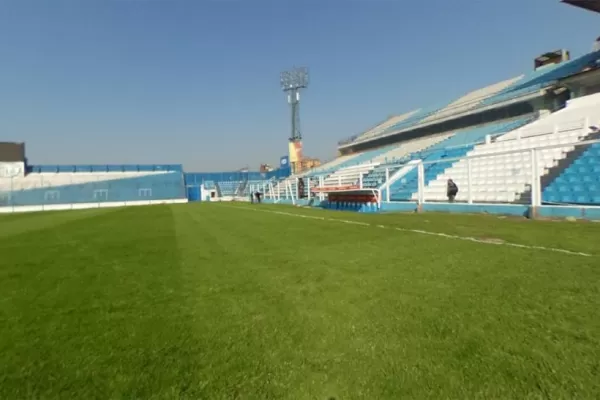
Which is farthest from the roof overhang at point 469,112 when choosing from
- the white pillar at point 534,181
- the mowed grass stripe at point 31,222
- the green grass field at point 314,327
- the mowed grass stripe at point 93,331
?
the mowed grass stripe at point 31,222

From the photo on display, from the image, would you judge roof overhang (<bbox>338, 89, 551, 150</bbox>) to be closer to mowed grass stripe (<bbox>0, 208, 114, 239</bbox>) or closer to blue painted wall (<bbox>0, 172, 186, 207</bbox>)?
mowed grass stripe (<bbox>0, 208, 114, 239</bbox>)

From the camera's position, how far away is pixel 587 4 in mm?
16703

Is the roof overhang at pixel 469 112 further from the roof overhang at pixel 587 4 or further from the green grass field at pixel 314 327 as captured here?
the green grass field at pixel 314 327

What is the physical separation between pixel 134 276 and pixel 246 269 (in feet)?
4.33

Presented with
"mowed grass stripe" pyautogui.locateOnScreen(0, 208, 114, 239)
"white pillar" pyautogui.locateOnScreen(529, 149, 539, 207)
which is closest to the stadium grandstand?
"white pillar" pyautogui.locateOnScreen(529, 149, 539, 207)

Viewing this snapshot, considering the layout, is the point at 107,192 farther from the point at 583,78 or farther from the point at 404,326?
the point at 404,326

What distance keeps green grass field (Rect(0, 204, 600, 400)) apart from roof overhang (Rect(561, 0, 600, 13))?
1786cm

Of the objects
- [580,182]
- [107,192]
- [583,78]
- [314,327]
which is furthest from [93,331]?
[107,192]

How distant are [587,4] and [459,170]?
36.3ft

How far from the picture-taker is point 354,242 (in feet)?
19.6

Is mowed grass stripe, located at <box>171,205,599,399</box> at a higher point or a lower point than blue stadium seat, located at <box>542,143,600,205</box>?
lower

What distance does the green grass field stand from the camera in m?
1.73

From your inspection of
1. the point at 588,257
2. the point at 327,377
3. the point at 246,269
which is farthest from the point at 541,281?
the point at 246,269

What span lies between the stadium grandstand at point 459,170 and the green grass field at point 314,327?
20.7ft
